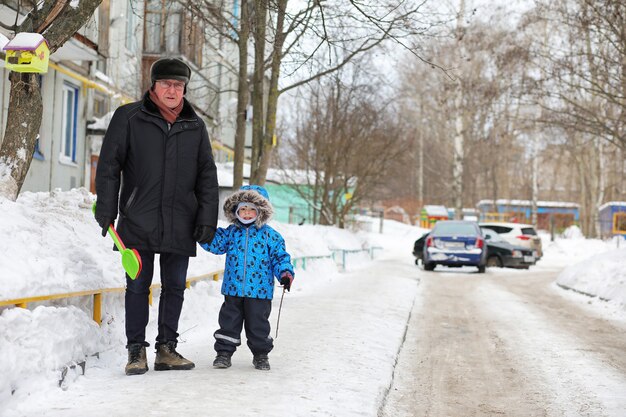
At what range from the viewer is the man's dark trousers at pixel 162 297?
555 centimetres

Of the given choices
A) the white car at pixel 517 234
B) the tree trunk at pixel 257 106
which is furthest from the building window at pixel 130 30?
the white car at pixel 517 234

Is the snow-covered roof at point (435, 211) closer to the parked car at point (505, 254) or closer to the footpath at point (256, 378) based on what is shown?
the parked car at point (505, 254)

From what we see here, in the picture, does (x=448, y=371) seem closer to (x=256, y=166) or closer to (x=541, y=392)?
(x=541, y=392)

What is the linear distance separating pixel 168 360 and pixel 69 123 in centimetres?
1624

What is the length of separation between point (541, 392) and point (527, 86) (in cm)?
1486

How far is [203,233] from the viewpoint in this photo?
5633 mm

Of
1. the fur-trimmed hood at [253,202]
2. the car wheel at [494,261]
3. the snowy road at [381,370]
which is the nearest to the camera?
the snowy road at [381,370]

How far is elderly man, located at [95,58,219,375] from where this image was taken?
18.0 ft

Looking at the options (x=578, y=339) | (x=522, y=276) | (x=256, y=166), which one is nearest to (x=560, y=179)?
Result: (x=522, y=276)

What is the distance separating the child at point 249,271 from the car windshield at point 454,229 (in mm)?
16973

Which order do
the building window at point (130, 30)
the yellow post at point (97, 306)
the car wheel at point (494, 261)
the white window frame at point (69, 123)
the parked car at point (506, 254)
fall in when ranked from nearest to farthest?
the yellow post at point (97, 306), the white window frame at point (69, 123), the building window at point (130, 30), the parked car at point (506, 254), the car wheel at point (494, 261)

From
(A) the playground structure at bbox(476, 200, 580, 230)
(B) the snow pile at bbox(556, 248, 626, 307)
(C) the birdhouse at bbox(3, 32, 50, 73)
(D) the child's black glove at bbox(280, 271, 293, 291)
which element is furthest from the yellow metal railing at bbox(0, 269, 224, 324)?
(A) the playground structure at bbox(476, 200, 580, 230)

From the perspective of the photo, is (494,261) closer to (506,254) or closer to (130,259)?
(506,254)

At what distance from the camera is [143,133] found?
18.2 ft
